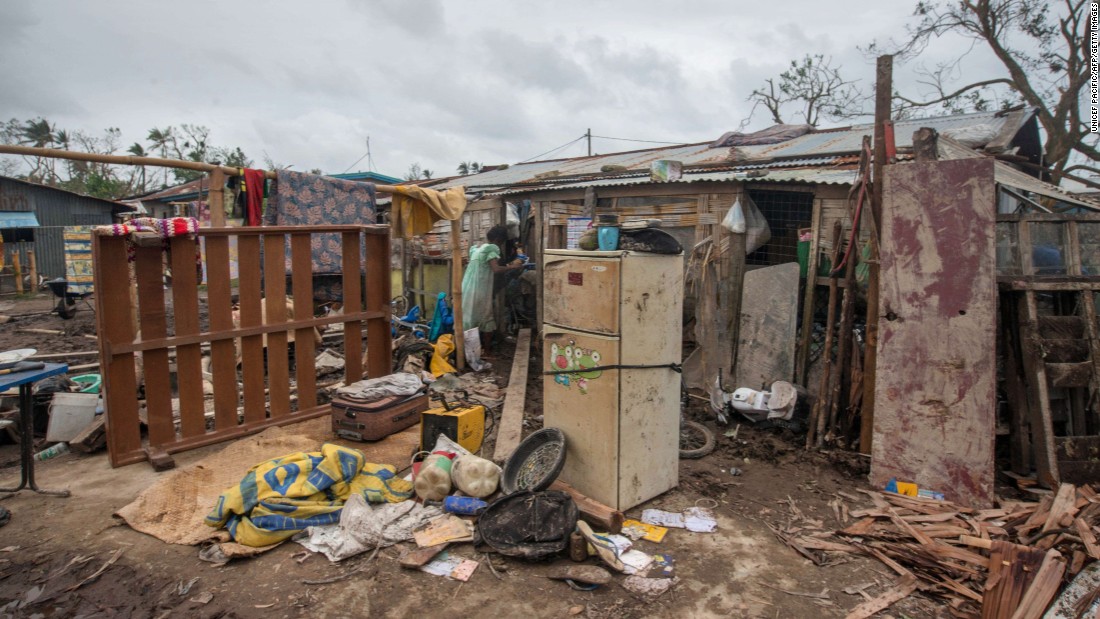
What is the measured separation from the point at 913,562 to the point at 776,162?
6115mm

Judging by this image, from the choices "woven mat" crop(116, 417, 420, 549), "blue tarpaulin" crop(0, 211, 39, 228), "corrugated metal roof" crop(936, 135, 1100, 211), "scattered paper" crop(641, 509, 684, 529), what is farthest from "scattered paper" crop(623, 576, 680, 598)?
"blue tarpaulin" crop(0, 211, 39, 228)

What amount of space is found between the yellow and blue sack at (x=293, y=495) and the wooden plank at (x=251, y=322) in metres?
1.72

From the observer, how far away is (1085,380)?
460 cm

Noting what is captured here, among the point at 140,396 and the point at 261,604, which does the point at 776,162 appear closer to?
the point at 261,604

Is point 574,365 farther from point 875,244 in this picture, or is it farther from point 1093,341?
point 1093,341

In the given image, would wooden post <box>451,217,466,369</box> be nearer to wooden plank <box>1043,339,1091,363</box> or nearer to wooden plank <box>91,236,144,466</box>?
wooden plank <box>91,236,144,466</box>

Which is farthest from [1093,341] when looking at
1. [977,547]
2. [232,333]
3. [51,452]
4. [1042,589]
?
[51,452]

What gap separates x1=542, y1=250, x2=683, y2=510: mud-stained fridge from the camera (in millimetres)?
4125

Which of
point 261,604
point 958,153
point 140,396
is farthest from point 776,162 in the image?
point 140,396

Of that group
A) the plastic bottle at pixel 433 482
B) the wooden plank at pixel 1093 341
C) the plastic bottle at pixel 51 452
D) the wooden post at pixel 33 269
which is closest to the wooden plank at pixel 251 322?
the plastic bottle at pixel 51 452

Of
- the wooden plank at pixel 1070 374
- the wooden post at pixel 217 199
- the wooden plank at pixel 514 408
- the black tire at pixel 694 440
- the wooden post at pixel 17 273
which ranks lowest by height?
A: the black tire at pixel 694 440

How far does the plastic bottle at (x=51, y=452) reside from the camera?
5331mm

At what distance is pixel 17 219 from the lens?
18578 mm

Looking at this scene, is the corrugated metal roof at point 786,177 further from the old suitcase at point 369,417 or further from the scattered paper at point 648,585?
the scattered paper at point 648,585
